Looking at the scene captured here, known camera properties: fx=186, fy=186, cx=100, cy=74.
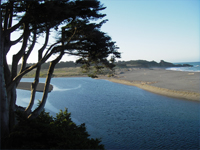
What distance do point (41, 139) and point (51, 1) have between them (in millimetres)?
5270

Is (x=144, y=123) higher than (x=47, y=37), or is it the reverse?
(x=47, y=37)

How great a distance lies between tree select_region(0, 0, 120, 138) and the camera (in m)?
7.53

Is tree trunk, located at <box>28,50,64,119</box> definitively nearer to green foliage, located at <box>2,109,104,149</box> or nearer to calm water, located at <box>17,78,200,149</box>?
green foliage, located at <box>2,109,104,149</box>

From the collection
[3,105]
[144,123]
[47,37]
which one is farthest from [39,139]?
[144,123]

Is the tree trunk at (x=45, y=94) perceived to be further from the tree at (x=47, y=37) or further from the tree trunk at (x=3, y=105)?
the tree trunk at (x=3, y=105)

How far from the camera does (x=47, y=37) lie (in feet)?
30.7

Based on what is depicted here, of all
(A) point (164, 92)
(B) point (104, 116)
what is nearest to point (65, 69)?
(A) point (164, 92)

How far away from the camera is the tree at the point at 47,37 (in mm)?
7531

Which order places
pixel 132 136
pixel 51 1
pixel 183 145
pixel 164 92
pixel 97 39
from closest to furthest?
pixel 51 1, pixel 97 39, pixel 183 145, pixel 132 136, pixel 164 92

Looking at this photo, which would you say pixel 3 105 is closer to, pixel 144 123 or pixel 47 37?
pixel 47 37

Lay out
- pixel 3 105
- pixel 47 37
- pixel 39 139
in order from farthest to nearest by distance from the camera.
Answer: pixel 47 37, pixel 3 105, pixel 39 139

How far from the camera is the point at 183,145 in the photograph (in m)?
10.9

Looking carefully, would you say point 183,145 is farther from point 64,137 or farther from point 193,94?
point 193,94

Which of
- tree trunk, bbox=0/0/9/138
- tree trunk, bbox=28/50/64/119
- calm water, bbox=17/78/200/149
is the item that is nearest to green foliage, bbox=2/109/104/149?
tree trunk, bbox=0/0/9/138
